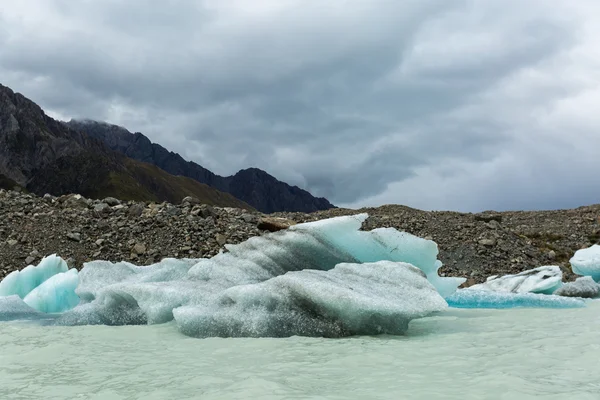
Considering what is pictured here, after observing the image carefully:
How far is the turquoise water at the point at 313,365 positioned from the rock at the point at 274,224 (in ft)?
30.1

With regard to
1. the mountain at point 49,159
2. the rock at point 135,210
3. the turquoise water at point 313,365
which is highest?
the mountain at point 49,159

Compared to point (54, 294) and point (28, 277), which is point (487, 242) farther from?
point (28, 277)

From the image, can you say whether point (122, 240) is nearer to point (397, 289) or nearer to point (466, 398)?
point (397, 289)

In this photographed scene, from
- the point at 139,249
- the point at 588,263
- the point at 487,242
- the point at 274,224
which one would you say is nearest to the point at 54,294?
the point at 139,249

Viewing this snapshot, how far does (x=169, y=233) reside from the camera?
15.8m

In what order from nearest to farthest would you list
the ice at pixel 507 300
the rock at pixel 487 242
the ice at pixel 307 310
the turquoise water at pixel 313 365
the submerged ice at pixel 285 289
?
the turquoise water at pixel 313 365
the ice at pixel 307 310
the submerged ice at pixel 285 289
the ice at pixel 507 300
the rock at pixel 487 242

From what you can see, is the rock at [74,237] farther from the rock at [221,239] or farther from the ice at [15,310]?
the ice at [15,310]

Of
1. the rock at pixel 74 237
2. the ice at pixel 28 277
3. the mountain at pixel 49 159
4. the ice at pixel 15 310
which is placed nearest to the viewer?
the ice at pixel 15 310

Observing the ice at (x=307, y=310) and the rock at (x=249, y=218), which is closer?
the ice at (x=307, y=310)

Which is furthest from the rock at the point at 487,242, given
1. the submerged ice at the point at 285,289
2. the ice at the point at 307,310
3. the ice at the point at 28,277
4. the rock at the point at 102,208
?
the ice at the point at 28,277

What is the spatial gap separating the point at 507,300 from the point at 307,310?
226 inches

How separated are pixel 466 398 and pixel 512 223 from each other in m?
23.2

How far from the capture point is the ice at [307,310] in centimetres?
571

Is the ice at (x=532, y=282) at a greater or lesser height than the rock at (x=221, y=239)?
lesser
